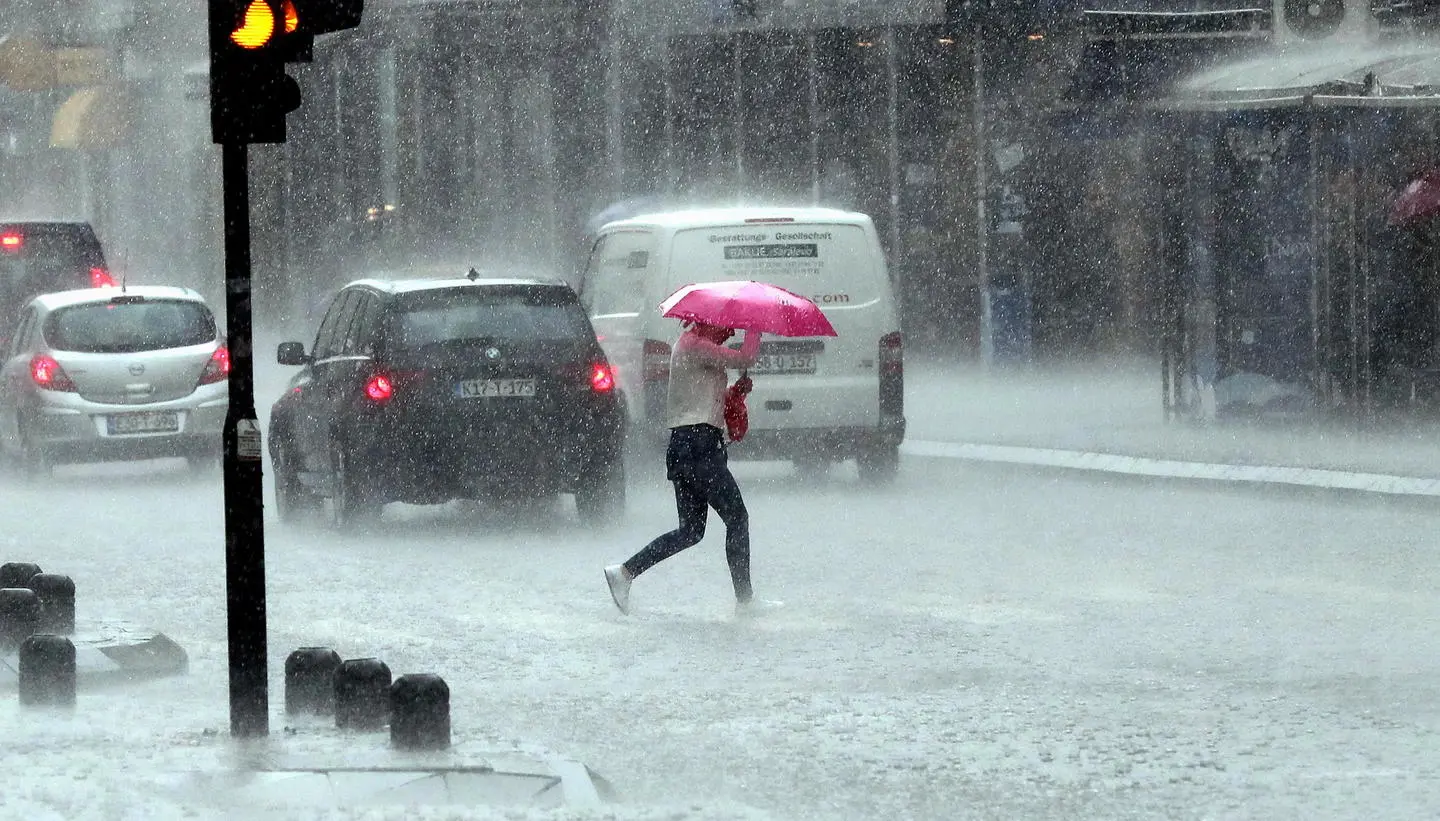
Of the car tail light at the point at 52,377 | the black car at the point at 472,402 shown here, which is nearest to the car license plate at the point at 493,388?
the black car at the point at 472,402

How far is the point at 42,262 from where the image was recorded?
2603cm

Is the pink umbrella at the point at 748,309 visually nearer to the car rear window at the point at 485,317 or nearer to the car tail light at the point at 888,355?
the car rear window at the point at 485,317

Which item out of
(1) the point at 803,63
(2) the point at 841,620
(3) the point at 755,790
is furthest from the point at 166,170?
(3) the point at 755,790

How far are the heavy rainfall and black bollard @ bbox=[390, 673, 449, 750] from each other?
0.01m

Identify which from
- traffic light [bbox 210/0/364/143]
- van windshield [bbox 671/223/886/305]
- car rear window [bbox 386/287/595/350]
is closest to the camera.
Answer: traffic light [bbox 210/0/364/143]

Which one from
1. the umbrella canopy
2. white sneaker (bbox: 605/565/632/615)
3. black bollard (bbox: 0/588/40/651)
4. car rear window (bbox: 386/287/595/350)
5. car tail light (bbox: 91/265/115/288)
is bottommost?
white sneaker (bbox: 605/565/632/615)

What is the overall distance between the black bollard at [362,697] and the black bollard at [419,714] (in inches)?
14.7

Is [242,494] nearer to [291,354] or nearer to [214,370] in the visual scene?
[291,354]

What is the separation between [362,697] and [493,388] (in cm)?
768

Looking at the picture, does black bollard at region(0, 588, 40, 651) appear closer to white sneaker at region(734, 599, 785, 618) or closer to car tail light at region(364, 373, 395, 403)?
white sneaker at region(734, 599, 785, 618)

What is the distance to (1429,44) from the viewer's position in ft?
69.5

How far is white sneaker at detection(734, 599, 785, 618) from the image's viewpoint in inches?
449

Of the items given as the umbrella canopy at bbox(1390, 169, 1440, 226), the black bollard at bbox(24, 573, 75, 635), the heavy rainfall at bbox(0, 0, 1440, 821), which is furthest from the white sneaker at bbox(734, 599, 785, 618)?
the umbrella canopy at bbox(1390, 169, 1440, 226)

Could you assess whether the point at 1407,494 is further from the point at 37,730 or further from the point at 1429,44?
the point at 37,730
